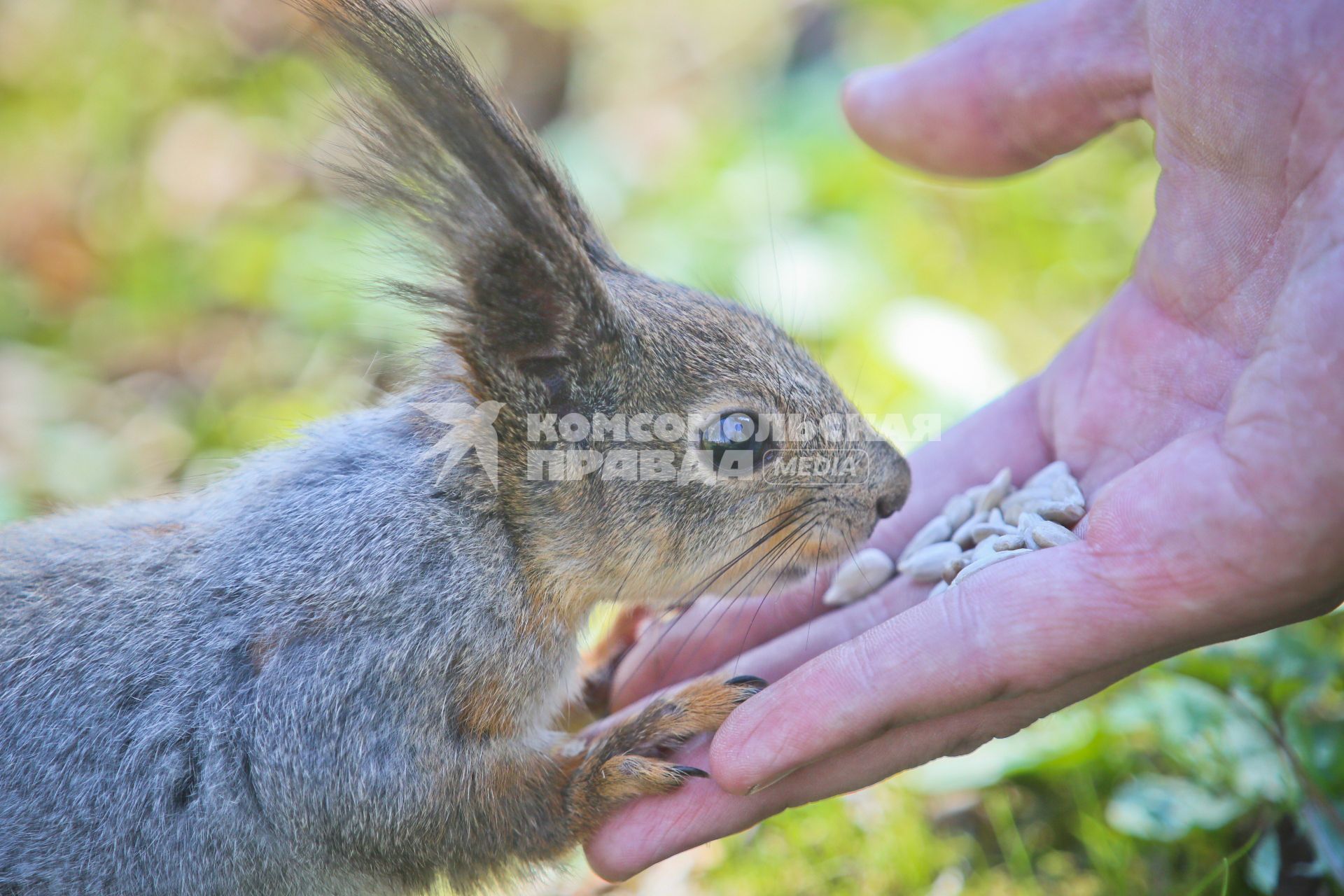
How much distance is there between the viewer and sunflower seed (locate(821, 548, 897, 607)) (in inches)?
113

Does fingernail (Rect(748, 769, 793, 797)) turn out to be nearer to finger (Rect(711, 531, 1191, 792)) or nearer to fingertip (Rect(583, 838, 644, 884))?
finger (Rect(711, 531, 1191, 792))

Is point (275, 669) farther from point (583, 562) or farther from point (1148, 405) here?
point (1148, 405)

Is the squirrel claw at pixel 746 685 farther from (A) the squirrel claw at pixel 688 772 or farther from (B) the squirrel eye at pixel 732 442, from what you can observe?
(B) the squirrel eye at pixel 732 442

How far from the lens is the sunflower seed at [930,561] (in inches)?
104

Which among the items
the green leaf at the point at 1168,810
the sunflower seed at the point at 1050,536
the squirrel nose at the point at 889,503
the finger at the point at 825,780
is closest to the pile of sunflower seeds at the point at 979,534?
the sunflower seed at the point at 1050,536

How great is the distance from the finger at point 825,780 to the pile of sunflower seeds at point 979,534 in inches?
11.7

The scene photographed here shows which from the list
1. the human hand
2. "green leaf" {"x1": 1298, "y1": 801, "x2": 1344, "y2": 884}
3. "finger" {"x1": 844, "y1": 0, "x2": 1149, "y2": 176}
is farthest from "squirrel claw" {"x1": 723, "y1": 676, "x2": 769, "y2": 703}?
"finger" {"x1": 844, "y1": 0, "x2": 1149, "y2": 176}

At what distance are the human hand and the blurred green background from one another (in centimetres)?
72

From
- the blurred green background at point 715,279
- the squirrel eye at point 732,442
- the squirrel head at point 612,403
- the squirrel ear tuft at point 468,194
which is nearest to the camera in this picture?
the squirrel ear tuft at point 468,194

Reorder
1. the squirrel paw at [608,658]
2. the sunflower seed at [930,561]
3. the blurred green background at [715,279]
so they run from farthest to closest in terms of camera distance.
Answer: the squirrel paw at [608,658], the blurred green background at [715,279], the sunflower seed at [930,561]

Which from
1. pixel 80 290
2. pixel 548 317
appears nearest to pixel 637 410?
pixel 548 317

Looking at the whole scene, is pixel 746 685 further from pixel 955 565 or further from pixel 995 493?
pixel 995 493

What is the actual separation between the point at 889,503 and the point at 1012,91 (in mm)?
1345

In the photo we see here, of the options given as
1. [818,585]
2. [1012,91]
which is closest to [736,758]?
[818,585]
